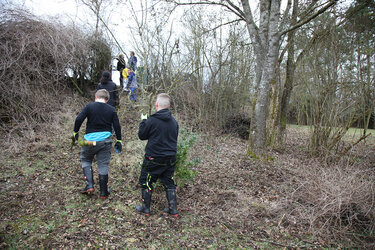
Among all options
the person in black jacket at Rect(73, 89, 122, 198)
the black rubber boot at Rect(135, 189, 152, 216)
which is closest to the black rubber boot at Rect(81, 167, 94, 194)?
the person in black jacket at Rect(73, 89, 122, 198)

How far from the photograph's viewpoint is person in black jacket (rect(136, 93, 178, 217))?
3.55 m

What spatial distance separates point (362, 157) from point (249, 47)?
6794mm

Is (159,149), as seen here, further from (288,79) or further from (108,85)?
(288,79)

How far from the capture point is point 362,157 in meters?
7.11

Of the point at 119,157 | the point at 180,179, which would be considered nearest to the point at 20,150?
A: the point at 119,157

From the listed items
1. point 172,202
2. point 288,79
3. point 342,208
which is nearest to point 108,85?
point 172,202

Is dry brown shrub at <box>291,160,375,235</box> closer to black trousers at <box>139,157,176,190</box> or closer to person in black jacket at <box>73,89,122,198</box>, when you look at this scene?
black trousers at <box>139,157,176,190</box>

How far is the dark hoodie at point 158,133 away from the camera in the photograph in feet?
A: 11.6

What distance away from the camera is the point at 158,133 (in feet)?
11.6

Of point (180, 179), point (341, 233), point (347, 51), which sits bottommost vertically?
point (341, 233)

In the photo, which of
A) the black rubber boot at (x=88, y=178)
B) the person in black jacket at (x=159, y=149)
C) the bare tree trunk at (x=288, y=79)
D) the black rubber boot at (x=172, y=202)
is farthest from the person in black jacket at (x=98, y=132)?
the bare tree trunk at (x=288, y=79)

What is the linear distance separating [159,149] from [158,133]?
240mm

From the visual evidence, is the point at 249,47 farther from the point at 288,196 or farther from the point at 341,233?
the point at 341,233

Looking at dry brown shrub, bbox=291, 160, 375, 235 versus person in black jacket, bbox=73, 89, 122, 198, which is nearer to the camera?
dry brown shrub, bbox=291, 160, 375, 235
